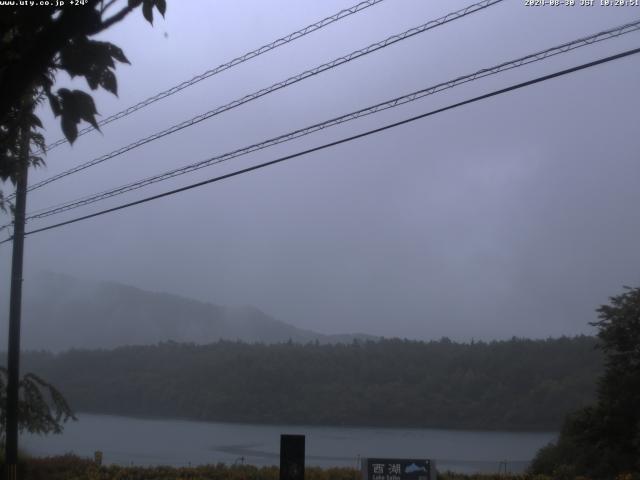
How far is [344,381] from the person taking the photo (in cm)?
2781

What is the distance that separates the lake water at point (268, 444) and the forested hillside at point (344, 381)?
1.96ft

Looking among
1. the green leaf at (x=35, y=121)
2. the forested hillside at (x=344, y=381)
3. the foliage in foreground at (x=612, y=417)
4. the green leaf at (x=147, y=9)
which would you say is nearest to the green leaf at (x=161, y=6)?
the green leaf at (x=147, y=9)

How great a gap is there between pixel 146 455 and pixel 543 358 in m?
12.6

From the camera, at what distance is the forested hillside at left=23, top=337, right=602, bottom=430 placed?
23422 millimetres

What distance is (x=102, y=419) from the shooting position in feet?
95.7

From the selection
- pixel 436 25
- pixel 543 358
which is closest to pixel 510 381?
pixel 543 358

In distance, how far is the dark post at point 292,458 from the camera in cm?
1070

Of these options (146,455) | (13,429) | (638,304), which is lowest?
(146,455)

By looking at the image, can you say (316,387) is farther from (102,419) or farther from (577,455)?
(577,455)

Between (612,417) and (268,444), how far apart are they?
10374 millimetres
